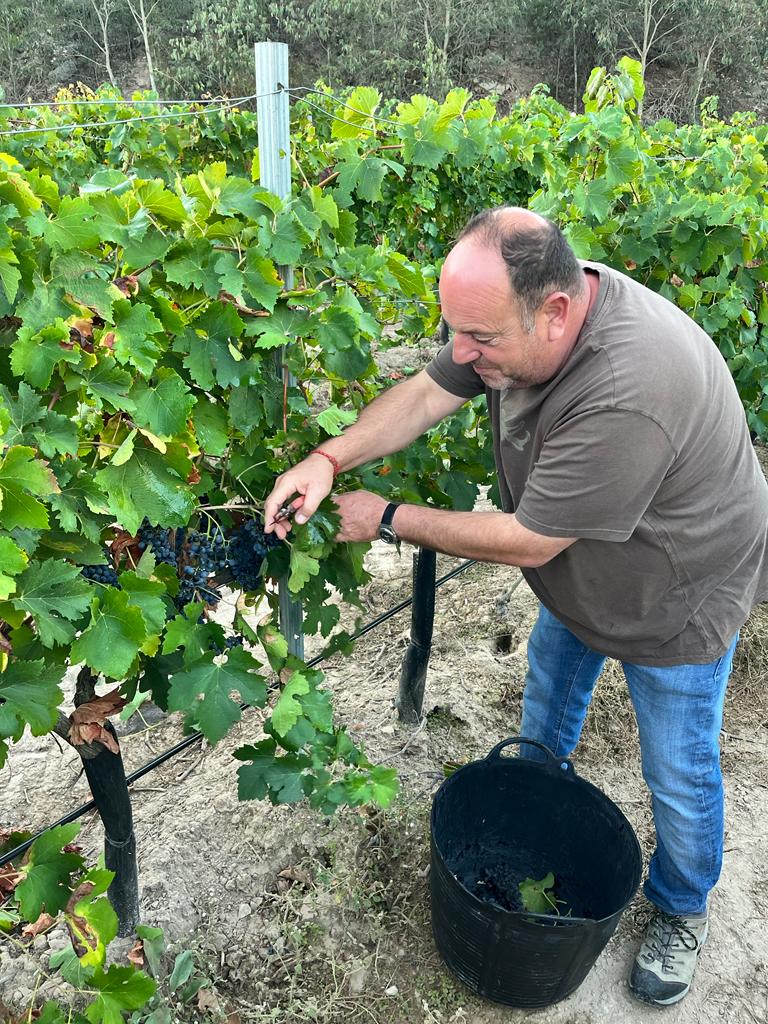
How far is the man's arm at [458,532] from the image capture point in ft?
6.30

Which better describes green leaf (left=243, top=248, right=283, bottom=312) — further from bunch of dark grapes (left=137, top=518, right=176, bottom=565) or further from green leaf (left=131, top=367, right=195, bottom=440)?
bunch of dark grapes (left=137, top=518, right=176, bottom=565)

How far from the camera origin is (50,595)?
1.46m

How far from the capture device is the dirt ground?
2391mm

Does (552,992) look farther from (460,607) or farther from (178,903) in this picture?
(460,607)

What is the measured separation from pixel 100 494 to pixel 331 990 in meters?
1.66

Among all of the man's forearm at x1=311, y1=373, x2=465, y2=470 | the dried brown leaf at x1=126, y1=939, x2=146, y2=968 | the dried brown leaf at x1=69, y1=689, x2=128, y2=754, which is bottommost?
the dried brown leaf at x1=126, y1=939, x2=146, y2=968

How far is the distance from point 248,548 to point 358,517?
28 centimetres

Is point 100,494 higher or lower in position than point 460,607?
higher

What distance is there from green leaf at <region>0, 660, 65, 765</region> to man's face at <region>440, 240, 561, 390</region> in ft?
3.63

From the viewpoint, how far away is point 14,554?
1233mm

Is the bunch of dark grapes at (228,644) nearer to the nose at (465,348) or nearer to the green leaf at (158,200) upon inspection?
the nose at (465,348)

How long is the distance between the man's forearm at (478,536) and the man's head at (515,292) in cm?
36

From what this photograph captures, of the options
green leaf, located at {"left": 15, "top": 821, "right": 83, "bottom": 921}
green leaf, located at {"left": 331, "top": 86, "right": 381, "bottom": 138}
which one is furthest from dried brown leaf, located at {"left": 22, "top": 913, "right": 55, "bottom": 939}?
green leaf, located at {"left": 331, "top": 86, "right": 381, "bottom": 138}

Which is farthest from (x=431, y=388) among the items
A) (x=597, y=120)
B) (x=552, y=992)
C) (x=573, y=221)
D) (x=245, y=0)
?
(x=245, y=0)
